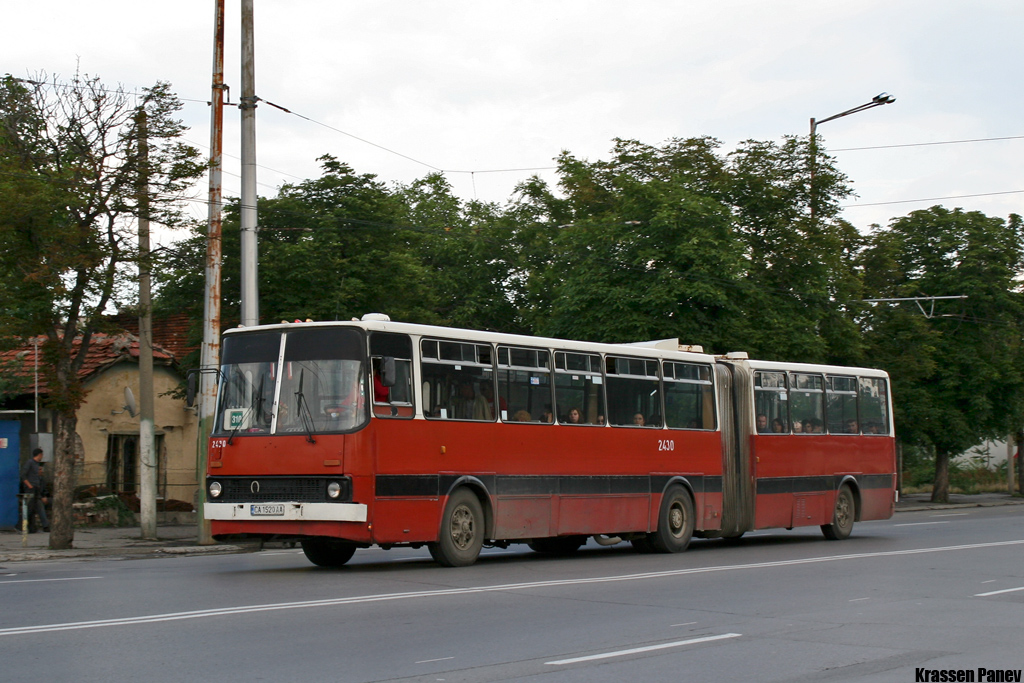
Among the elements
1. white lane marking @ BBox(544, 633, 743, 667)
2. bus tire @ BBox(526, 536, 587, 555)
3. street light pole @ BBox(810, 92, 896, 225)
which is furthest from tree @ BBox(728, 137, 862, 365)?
white lane marking @ BBox(544, 633, 743, 667)

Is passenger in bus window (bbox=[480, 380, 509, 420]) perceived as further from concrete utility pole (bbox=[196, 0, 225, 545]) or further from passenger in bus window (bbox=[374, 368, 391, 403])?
concrete utility pole (bbox=[196, 0, 225, 545])

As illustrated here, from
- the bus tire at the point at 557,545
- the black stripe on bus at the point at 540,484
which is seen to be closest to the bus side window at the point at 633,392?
the black stripe on bus at the point at 540,484

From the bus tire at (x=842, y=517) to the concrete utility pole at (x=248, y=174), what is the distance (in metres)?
11.5

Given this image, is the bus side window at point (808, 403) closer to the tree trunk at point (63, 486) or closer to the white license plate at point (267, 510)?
the white license plate at point (267, 510)

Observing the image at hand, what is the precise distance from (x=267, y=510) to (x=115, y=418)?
16391 millimetres

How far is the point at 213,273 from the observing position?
69.1ft

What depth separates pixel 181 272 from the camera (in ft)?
85.0

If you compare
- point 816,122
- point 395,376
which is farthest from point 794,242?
point 395,376

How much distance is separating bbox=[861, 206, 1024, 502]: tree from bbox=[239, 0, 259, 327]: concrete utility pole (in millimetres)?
25719

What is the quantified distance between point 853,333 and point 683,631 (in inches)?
976

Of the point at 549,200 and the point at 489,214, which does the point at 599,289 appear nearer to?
the point at 549,200

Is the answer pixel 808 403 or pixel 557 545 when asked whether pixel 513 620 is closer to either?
pixel 557 545

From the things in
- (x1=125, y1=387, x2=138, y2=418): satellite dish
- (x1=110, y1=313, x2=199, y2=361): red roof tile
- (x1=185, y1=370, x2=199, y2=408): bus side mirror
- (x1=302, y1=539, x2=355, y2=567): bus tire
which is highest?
(x1=110, y1=313, x2=199, y2=361): red roof tile

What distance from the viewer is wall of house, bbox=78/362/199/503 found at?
28.6m
